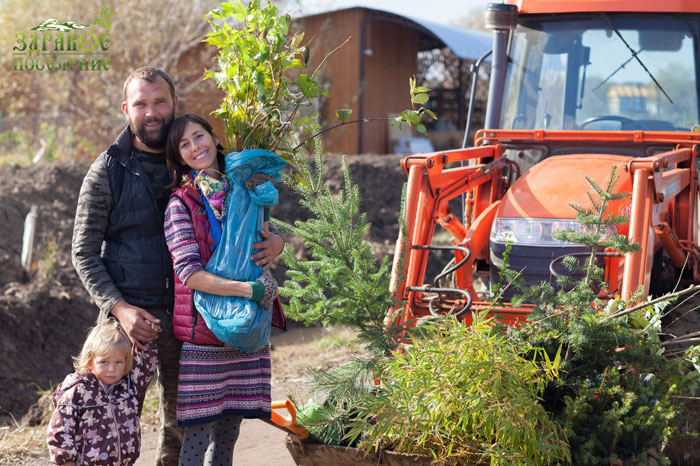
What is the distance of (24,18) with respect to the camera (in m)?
15.0

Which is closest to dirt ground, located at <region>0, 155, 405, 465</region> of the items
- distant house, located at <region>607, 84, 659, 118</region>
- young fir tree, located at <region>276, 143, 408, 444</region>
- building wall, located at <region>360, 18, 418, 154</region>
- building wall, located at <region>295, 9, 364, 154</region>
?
young fir tree, located at <region>276, 143, 408, 444</region>

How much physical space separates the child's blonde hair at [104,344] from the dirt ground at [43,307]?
6.06 feet

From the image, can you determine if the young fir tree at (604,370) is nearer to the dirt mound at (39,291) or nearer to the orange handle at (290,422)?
the orange handle at (290,422)

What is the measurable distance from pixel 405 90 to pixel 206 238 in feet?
60.7

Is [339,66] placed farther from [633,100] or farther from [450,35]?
[633,100]

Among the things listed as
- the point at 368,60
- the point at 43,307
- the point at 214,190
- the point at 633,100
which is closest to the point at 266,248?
the point at 214,190

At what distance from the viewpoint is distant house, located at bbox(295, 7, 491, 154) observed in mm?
18766

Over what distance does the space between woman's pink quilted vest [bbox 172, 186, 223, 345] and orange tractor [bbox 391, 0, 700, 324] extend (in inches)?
→ 53.9

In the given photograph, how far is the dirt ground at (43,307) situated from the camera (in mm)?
6492

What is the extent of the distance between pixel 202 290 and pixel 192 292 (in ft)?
0.36

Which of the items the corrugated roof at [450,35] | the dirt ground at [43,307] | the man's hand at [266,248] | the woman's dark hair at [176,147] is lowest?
the dirt ground at [43,307]

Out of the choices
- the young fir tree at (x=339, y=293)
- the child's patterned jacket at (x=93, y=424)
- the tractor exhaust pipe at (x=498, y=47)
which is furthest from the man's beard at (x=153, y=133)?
the tractor exhaust pipe at (x=498, y=47)

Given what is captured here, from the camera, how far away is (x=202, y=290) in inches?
129

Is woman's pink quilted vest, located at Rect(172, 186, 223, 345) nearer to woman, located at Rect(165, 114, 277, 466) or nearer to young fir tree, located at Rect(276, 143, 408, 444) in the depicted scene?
woman, located at Rect(165, 114, 277, 466)
